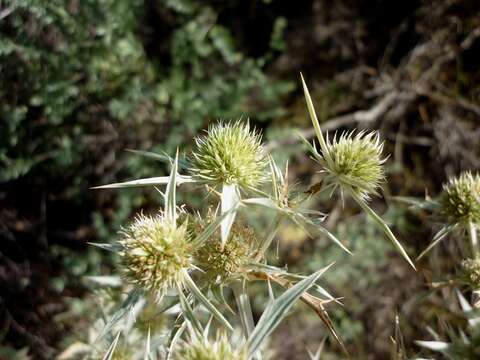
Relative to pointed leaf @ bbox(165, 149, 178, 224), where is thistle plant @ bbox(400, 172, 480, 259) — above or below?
below

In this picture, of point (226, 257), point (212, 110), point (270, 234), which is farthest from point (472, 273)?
point (212, 110)

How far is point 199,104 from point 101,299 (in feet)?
3.78

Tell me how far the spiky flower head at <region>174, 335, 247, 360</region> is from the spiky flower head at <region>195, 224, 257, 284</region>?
197 millimetres

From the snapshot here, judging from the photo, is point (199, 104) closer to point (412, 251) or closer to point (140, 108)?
point (140, 108)

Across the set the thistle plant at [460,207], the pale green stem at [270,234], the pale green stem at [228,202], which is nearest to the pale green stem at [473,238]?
the thistle plant at [460,207]

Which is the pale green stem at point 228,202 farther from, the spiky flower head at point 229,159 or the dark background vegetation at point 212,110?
the dark background vegetation at point 212,110

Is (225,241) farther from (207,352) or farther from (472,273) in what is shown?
(472,273)

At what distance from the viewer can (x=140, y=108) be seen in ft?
8.09

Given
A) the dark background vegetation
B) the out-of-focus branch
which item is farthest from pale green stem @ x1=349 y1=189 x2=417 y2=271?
the out-of-focus branch

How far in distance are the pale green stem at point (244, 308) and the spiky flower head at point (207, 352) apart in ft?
0.23

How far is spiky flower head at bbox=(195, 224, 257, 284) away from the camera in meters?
1.22

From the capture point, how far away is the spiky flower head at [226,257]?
3.99ft

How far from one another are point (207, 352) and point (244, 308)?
0.57 ft

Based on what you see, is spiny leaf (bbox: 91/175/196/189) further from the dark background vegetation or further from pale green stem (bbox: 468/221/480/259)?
the dark background vegetation
